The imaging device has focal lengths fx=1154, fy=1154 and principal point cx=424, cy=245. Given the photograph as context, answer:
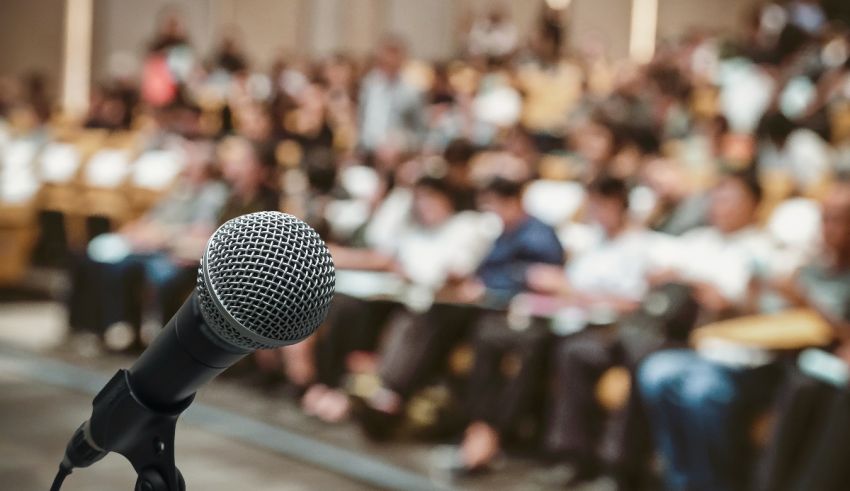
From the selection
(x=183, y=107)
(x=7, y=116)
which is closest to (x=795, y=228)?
(x=183, y=107)

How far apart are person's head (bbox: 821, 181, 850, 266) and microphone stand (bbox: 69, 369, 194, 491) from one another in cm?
256

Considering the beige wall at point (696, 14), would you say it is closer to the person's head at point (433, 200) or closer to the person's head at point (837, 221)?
the person's head at point (433, 200)

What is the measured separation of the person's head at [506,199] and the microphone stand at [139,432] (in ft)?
11.1

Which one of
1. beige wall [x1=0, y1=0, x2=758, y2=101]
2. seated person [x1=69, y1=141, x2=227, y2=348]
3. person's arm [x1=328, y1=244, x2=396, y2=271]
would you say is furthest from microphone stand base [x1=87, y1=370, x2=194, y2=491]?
beige wall [x1=0, y1=0, x2=758, y2=101]

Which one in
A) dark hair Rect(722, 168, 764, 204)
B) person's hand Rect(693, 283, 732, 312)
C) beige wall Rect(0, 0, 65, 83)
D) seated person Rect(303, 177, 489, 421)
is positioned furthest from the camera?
beige wall Rect(0, 0, 65, 83)

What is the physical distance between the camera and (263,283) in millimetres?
1021

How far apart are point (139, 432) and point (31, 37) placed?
11158mm

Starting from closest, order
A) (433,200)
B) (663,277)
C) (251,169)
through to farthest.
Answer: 1. (663,277)
2. (433,200)
3. (251,169)

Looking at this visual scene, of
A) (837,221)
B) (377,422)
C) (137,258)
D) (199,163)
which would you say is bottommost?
(137,258)

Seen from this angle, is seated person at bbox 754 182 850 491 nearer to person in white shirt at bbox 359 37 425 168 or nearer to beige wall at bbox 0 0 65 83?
person in white shirt at bbox 359 37 425 168

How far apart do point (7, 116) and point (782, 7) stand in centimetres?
604

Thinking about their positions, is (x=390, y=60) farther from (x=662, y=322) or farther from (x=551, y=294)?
(x=662, y=322)

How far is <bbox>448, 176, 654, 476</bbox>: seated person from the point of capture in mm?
4160

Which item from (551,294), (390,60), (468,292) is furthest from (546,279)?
(390,60)
